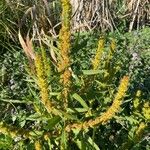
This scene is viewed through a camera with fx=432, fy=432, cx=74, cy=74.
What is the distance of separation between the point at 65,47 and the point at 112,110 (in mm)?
437

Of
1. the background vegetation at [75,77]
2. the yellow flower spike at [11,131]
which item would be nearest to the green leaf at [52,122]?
the background vegetation at [75,77]

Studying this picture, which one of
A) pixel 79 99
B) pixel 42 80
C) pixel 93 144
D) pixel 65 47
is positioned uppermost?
pixel 65 47

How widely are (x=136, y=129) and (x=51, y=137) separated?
26.5 inches

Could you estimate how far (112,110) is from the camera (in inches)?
93.7

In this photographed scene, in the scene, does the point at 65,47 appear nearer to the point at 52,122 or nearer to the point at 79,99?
the point at 79,99

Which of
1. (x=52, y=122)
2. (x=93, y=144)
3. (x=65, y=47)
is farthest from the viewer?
(x=93, y=144)

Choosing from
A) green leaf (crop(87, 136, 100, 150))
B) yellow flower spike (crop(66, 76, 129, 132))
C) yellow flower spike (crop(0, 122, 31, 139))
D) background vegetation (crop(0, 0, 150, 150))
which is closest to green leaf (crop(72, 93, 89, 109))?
background vegetation (crop(0, 0, 150, 150))

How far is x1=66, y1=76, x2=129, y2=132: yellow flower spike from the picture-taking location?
2.28 m

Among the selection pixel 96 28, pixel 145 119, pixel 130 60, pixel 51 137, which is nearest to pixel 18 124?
pixel 51 137

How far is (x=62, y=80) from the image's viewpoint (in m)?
2.55

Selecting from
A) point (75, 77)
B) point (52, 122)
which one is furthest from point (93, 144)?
point (75, 77)

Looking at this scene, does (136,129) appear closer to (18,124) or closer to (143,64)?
(18,124)

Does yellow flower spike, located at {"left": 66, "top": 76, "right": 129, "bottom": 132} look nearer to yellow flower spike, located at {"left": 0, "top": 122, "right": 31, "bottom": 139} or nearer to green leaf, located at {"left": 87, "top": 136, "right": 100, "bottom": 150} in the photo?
green leaf, located at {"left": 87, "top": 136, "right": 100, "bottom": 150}

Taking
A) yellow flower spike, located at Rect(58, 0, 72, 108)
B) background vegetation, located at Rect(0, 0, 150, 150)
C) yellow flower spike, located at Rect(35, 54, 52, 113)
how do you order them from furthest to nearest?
background vegetation, located at Rect(0, 0, 150, 150) < yellow flower spike, located at Rect(35, 54, 52, 113) < yellow flower spike, located at Rect(58, 0, 72, 108)
